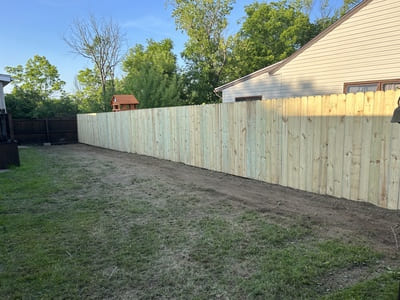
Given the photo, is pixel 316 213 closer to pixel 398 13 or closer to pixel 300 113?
pixel 300 113

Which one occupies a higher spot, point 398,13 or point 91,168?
point 398,13

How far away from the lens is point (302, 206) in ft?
12.7

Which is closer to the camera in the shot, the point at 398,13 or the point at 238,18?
the point at 398,13

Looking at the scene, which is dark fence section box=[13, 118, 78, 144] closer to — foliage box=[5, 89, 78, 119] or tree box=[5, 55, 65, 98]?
foliage box=[5, 89, 78, 119]

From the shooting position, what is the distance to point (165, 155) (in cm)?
839

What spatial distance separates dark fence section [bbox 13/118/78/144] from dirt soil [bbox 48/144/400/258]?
11.4 metres

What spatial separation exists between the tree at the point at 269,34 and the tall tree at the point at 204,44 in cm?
141

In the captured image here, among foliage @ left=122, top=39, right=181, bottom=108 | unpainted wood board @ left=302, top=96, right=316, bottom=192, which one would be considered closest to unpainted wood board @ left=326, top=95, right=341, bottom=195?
unpainted wood board @ left=302, top=96, right=316, bottom=192

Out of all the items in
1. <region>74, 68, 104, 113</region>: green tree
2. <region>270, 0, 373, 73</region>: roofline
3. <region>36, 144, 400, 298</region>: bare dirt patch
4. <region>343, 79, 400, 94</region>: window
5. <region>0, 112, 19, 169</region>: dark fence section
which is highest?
<region>74, 68, 104, 113</region>: green tree

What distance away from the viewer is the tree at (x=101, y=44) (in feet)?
82.0

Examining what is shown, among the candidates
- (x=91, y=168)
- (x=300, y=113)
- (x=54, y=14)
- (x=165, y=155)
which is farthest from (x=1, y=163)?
(x=54, y=14)

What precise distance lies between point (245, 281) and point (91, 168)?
6.35 meters

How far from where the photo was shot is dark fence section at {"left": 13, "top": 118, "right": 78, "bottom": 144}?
1497 centimetres

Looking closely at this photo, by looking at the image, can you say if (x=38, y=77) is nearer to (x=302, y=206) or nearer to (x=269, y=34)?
(x=269, y=34)
